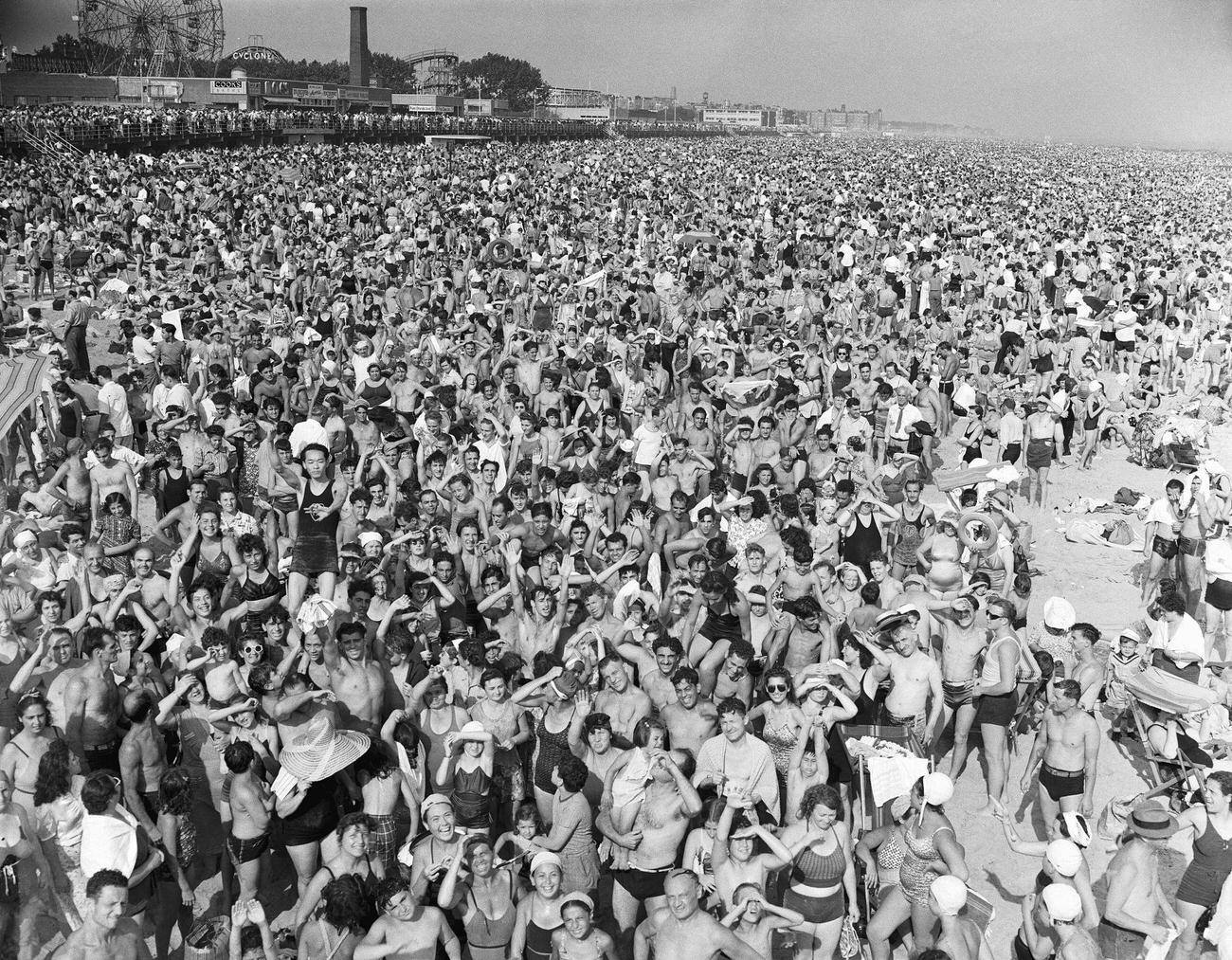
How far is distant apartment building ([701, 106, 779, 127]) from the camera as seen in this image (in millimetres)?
161700

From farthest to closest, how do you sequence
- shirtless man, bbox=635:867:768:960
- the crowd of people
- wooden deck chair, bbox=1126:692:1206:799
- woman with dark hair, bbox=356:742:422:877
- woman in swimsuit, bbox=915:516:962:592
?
woman in swimsuit, bbox=915:516:962:592, wooden deck chair, bbox=1126:692:1206:799, woman with dark hair, bbox=356:742:422:877, the crowd of people, shirtless man, bbox=635:867:768:960

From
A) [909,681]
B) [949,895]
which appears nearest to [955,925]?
[949,895]

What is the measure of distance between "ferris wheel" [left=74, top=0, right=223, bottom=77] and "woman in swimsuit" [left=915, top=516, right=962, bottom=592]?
77441 millimetres

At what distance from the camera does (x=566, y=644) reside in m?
5.68

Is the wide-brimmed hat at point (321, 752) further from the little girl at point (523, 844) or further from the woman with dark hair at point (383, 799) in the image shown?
the little girl at point (523, 844)

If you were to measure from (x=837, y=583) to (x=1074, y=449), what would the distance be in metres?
7.37

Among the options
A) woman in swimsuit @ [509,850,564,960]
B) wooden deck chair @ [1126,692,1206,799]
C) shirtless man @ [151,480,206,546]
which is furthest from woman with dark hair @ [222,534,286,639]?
wooden deck chair @ [1126,692,1206,799]

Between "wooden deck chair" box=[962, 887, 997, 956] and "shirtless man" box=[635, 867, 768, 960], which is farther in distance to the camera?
"wooden deck chair" box=[962, 887, 997, 956]

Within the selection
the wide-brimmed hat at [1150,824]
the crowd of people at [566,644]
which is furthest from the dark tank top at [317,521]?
the wide-brimmed hat at [1150,824]

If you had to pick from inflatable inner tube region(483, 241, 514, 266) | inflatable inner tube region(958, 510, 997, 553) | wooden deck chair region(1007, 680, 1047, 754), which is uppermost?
inflatable inner tube region(483, 241, 514, 266)

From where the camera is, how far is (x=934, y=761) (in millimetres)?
6074

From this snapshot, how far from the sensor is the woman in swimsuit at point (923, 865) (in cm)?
409

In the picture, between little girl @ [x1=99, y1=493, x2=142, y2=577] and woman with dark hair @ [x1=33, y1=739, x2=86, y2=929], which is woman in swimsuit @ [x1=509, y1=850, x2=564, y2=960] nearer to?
woman with dark hair @ [x1=33, y1=739, x2=86, y2=929]

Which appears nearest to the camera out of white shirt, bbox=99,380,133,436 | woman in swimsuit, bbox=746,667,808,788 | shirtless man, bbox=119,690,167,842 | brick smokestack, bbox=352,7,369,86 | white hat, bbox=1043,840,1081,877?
white hat, bbox=1043,840,1081,877
